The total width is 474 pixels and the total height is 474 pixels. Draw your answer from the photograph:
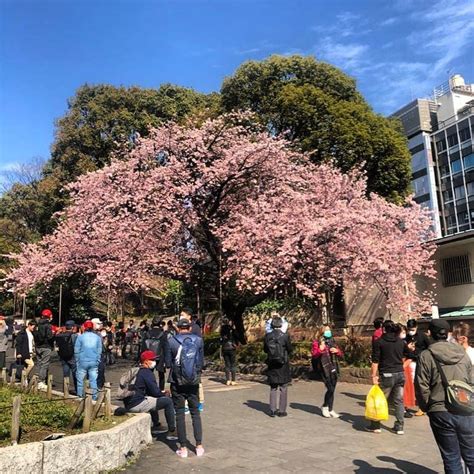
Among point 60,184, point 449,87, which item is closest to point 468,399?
point 60,184

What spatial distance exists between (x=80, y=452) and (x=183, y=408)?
156cm

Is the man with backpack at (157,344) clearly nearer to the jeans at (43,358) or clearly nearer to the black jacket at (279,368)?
the black jacket at (279,368)

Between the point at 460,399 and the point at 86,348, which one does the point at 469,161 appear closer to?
the point at 86,348

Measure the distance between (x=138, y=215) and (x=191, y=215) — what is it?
188 cm

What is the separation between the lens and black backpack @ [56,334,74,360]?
10.8m

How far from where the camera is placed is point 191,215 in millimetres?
16484

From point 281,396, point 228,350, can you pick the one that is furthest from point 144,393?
point 228,350

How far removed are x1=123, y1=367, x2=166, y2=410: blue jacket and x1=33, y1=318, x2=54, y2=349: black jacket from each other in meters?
4.71

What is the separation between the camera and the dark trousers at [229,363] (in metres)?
13.3

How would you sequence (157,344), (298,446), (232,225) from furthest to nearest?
(232,225) → (157,344) → (298,446)

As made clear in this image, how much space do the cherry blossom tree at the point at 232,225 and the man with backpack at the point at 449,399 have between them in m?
9.80

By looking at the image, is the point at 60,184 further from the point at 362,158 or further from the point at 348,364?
the point at 348,364

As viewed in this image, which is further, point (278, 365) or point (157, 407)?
point (278, 365)

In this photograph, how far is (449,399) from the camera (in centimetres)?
450
